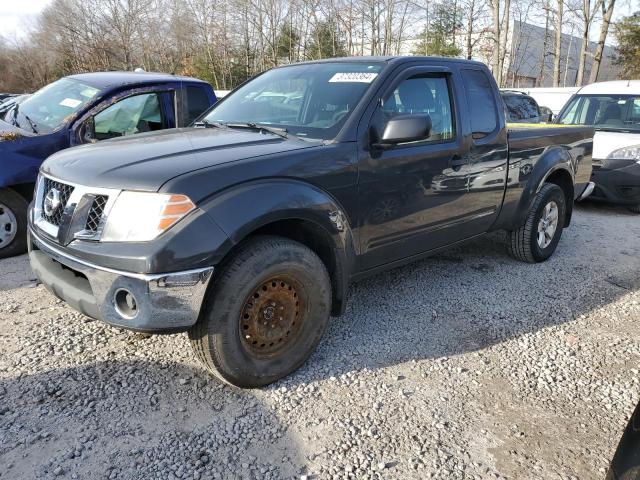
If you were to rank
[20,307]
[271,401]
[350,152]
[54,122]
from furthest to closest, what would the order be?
1. [54,122]
2. [20,307]
3. [350,152]
4. [271,401]

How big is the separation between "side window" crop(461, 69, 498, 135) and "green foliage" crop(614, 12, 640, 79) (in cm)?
3114

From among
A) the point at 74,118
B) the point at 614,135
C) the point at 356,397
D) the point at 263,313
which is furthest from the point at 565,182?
the point at 74,118

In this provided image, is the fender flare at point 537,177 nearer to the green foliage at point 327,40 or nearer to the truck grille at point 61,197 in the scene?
the truck grille at point 61,197

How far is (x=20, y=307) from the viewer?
3762mm

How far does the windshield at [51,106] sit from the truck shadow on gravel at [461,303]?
340 centimetres

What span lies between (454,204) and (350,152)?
1173 millimetres

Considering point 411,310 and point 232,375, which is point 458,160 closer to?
point 411,310

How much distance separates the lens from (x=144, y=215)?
238cm

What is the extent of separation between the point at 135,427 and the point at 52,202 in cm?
130

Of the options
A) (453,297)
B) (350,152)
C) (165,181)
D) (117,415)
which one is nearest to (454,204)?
(453,297)

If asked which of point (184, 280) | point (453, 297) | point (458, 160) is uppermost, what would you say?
point (458, 160)

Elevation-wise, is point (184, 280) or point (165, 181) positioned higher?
point (165, 181)

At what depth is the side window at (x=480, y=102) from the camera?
400cm

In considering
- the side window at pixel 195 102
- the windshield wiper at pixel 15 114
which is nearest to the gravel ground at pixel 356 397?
the windshield wiper at pixel 15 114
